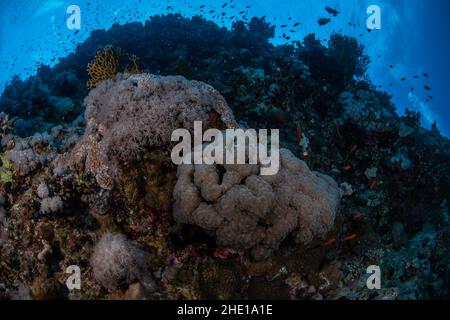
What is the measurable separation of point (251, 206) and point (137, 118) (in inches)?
81.8

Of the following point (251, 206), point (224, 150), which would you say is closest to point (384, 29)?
point (224, 150)

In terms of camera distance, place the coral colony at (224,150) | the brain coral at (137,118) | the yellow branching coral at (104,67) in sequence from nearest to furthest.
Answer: the coral colony at (224,150) → the brain coral at (137,118) → the yellow branching coral at (104,67)

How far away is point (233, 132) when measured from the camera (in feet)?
15.4

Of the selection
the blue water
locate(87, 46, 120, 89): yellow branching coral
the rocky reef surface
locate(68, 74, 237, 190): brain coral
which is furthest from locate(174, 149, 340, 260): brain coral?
the blue water

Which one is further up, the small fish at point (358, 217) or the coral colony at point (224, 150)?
the coral colony at point (224, 150)

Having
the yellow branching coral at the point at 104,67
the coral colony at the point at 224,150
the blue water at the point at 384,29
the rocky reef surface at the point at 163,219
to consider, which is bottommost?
the rocky reef surface at the point at 163,219

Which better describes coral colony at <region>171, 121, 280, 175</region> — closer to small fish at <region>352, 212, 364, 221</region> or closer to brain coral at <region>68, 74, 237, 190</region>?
brain coral at <region>68, 74, 237, 190</region>

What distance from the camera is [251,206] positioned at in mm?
3922

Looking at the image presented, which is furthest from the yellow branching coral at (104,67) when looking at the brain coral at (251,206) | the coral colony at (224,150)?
the brain coral at (251,206)

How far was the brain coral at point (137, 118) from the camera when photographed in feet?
14.9

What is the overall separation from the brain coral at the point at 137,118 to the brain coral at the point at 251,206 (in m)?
0.72

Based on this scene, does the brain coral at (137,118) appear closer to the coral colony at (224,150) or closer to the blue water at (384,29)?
the coral colony at (224,150)

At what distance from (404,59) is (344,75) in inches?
1317
